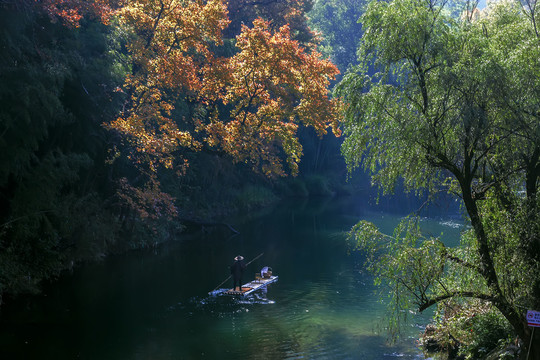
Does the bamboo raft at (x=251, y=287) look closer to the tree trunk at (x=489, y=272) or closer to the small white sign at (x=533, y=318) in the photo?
the tree trunk at (x=489, y=272)

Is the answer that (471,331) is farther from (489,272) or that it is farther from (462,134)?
(462,134)

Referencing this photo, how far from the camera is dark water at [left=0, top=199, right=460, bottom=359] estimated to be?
1399 cm

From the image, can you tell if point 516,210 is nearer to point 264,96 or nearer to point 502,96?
point 502,96

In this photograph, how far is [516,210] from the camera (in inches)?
364

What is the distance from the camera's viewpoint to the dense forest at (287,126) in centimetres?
929

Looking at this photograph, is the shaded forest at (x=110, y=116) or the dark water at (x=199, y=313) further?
the shaded forest at (x=110, y=116)

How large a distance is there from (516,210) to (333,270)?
15.3m

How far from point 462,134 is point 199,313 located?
429 inches

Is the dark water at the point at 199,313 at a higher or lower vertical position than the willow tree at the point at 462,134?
lower

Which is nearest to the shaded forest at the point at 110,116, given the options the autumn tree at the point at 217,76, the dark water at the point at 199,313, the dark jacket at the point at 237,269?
the autumn tree at the point at 217,76

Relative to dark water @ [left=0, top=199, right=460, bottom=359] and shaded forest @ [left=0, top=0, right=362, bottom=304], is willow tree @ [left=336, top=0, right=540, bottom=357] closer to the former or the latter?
dark water @ [left=0, top=199, right=460, bottom=359]

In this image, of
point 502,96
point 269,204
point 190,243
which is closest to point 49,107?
point 502,96

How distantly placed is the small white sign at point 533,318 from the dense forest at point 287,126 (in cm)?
51

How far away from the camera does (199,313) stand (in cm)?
1739
